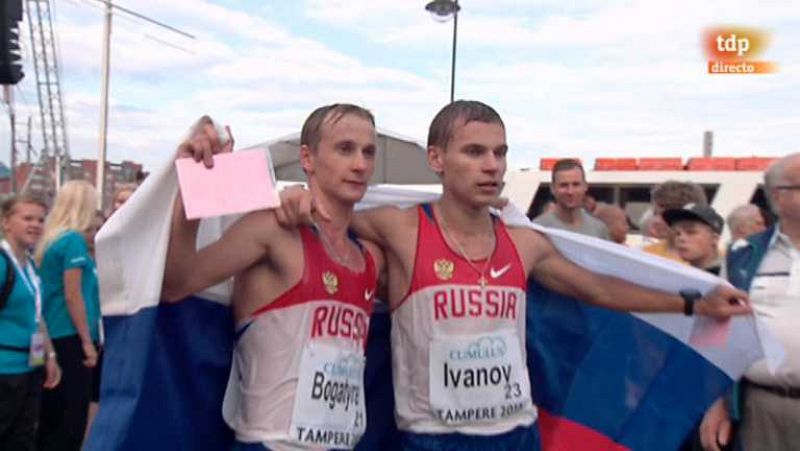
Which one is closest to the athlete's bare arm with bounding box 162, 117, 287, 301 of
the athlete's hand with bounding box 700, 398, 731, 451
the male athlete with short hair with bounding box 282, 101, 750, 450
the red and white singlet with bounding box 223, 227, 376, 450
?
the red and white singlet with bounding box 223, 227, 376, 450

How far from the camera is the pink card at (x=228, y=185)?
7.86 feet

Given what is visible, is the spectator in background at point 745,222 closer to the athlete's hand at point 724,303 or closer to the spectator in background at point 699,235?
the spectator in background at point 699,235

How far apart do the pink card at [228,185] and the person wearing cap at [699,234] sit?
2.57 metres

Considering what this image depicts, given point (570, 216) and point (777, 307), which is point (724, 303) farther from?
point (570, 216)

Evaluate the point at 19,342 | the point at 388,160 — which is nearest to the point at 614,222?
the point at 388,160

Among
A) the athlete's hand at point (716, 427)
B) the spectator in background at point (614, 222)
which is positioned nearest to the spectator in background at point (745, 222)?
the spectator in background at point (614, 222)

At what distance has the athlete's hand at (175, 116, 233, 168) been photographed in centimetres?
249

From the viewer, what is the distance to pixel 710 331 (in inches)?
132

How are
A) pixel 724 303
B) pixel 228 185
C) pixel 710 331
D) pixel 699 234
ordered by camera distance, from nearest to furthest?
pixel 228 185, pixel 724 303, pixel 710 331, pixel 699 234

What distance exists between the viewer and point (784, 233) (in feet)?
11.0

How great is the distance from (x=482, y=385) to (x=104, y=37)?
19.2 m

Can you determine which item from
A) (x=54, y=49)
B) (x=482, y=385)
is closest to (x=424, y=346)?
(x=482, y=385)

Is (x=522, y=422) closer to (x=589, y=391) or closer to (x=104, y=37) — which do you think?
(x=589, y=391)

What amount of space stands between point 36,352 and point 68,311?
79 centimetres
